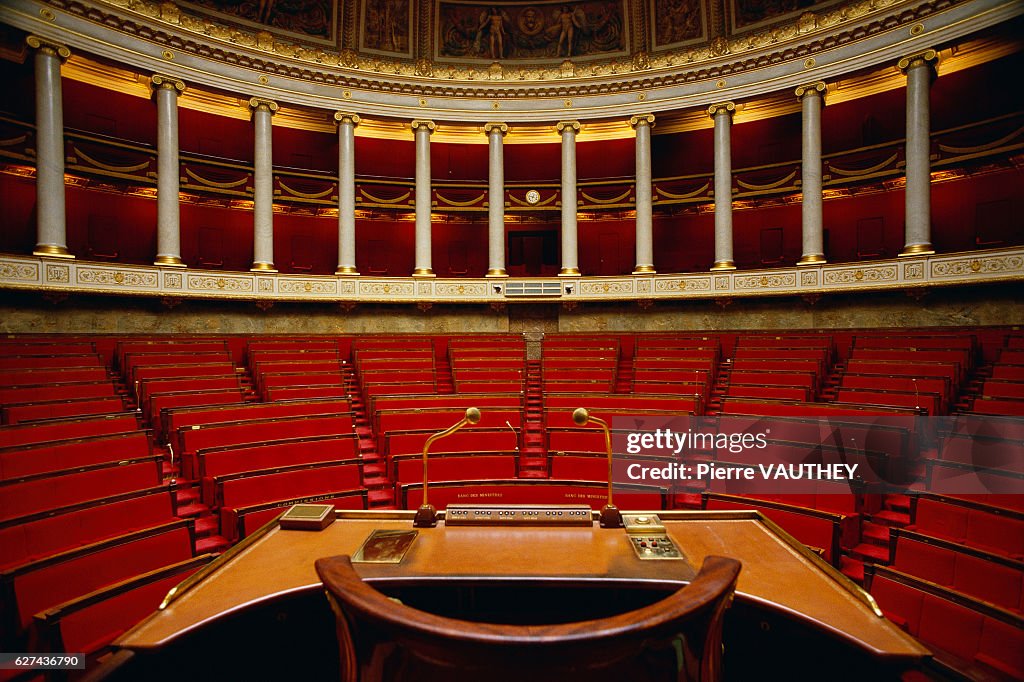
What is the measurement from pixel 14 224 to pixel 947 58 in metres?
19.5

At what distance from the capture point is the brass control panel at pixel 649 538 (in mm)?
1740

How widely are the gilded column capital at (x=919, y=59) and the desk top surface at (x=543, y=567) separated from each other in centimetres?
1114

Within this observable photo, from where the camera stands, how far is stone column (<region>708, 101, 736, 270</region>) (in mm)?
11102

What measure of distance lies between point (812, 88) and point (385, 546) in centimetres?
1228

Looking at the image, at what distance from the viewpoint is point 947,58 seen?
10539mm

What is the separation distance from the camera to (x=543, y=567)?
5.43 feet

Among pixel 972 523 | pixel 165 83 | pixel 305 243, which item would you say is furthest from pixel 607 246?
pixel 972 523

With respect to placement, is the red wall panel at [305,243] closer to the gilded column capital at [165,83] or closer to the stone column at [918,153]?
the gilded column capital at [165,83]

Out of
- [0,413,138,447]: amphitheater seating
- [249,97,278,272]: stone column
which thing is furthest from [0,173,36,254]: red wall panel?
[0,413,138,447]: amphitheater seating

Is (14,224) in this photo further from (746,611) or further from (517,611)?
(746,611)

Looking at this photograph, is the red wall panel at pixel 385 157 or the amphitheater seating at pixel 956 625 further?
the red wall panel at pixel 385 157

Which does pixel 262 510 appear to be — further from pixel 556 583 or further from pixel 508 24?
pixel 508 24

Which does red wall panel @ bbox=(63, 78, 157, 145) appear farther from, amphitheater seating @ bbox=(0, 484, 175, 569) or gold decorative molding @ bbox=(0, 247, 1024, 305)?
amphitheater seating @ bbox=(0, 484, 175, 569)

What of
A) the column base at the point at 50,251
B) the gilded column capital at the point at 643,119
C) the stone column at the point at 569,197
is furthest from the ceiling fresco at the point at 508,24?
the column base at the point at 50,251
